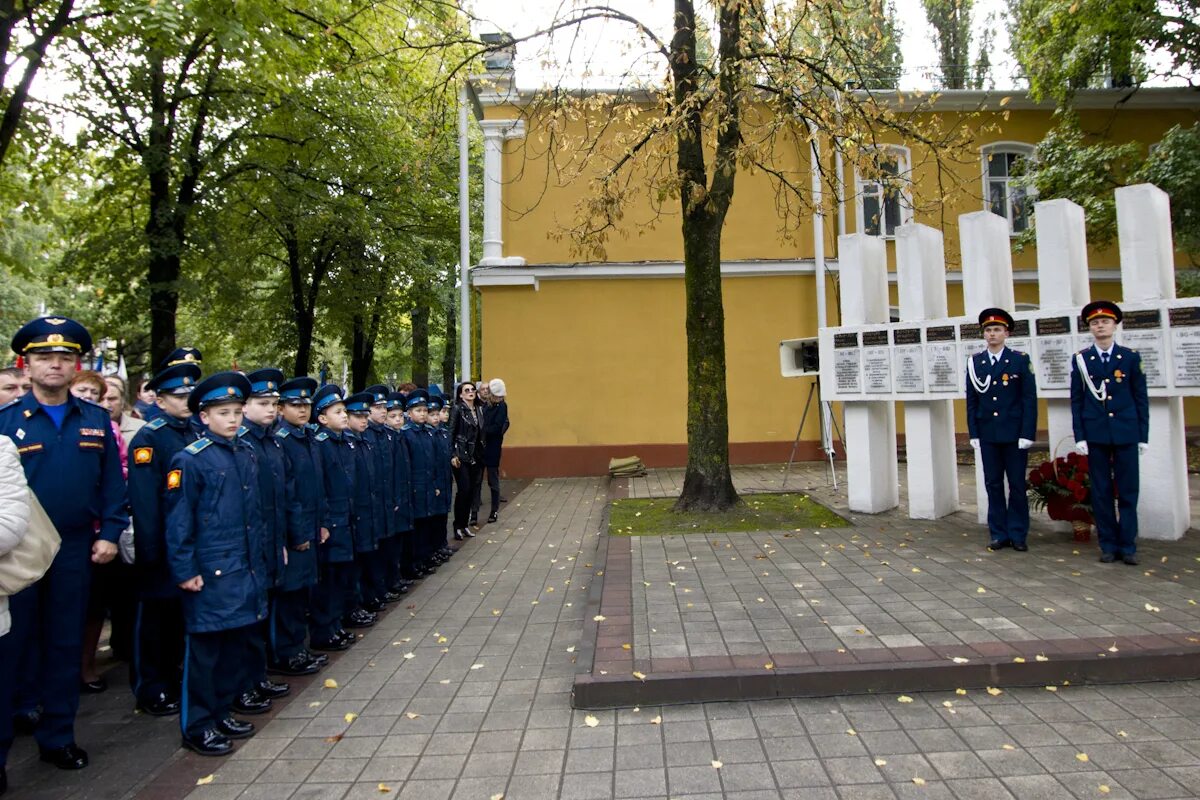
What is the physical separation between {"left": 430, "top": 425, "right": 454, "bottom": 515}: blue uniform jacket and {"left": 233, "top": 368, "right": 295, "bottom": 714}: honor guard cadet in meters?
3.37

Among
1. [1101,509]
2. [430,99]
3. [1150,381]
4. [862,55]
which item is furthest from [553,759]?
[862,55]

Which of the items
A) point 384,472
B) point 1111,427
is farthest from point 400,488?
point 1111,427

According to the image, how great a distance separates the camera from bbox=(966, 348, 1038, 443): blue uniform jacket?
7.56 meters

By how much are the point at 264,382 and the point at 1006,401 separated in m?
6.83

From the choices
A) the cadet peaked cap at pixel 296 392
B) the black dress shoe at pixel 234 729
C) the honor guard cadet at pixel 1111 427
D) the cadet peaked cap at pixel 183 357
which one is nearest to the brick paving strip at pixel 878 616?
the honor guard cadet at pixel 1111 427

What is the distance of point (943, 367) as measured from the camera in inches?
358

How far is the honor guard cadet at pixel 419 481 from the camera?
782cm

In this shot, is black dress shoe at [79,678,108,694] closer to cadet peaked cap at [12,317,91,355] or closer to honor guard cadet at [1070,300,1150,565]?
cadet peaked cap at [12,317,91,355]

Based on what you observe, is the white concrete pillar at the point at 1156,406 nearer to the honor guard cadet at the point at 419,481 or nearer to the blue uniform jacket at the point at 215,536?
the honor guard cadet at the point at 419,481

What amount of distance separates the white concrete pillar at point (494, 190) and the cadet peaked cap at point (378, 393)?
9582mm

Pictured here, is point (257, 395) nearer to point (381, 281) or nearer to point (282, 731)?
point (282, 731)

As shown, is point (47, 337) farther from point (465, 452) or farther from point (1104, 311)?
point (1104, 311)

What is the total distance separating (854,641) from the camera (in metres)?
4.96

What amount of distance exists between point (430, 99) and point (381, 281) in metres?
11.6
